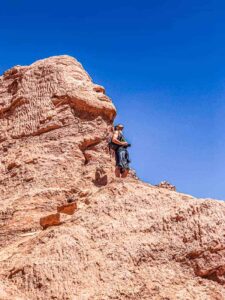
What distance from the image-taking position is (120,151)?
1409cm

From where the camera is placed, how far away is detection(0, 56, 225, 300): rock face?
9125 mm

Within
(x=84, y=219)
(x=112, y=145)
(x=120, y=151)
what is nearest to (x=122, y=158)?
(x=120, y=151)

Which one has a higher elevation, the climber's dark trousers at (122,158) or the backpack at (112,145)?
Answer: the backpack at (112,145)

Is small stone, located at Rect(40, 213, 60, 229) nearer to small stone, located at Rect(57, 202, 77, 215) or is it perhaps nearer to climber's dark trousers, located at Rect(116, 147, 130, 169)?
small stone, located at Rect(57, 202, 77, 215)

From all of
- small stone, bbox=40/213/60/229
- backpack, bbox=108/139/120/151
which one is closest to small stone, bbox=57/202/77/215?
small stone, bbox=40/213/60/229

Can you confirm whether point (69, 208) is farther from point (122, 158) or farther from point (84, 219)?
point (122, 158)

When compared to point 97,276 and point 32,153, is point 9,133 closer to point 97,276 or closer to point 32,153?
point 32,153

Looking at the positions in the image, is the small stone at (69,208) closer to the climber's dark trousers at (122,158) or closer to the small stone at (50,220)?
the small stone at (50,220)

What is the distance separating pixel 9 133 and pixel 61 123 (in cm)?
162

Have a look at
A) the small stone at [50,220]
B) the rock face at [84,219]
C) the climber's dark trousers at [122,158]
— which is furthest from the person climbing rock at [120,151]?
the small stone at [50,220]

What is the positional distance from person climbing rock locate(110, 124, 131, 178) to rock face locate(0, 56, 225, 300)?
0.27 metres

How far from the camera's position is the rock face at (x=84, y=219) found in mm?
9125

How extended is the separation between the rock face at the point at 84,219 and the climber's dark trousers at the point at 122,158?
1.02 feet

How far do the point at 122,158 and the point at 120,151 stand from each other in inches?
8.0
